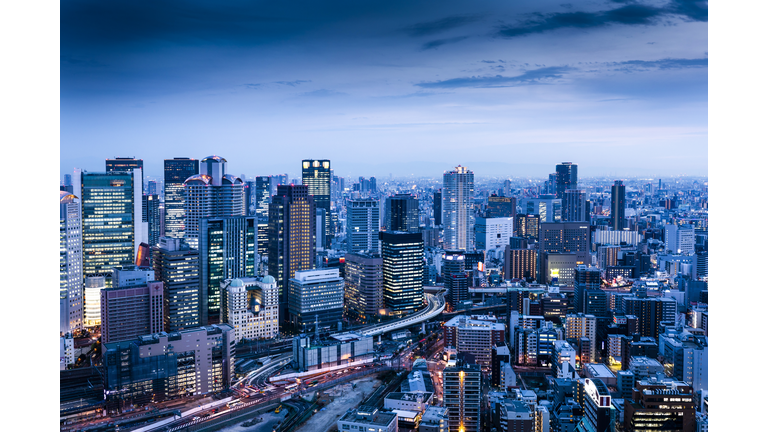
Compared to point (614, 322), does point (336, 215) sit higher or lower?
higher

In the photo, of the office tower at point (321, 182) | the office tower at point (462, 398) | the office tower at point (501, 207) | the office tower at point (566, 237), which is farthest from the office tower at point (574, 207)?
the office tower at point (462, 398)

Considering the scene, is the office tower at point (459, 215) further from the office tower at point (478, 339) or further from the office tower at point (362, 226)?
the office tower at point (478, 339)

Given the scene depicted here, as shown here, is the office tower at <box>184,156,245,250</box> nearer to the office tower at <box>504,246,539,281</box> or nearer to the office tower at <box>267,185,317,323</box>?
the office tower at <box>267,185,317,323</box>

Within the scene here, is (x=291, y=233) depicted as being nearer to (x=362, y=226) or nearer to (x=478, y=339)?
(x=362, y=226)

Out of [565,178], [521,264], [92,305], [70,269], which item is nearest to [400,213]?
[521,264]
